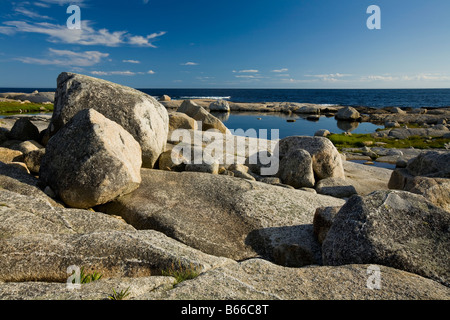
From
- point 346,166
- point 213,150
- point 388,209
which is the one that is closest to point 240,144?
point 213,150

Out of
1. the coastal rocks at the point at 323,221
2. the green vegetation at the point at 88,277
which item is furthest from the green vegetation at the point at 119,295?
the coastal rocks at the point at 323,221

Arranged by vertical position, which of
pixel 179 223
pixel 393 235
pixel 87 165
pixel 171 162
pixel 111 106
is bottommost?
pixel 179 223

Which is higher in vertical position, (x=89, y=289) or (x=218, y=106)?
(x=218, y=106)

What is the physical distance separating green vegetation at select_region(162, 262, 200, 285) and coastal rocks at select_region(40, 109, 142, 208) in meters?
3.97

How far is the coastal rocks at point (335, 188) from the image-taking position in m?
12.9

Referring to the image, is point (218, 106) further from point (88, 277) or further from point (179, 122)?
point (88, 277)

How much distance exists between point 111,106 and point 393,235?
9.42m

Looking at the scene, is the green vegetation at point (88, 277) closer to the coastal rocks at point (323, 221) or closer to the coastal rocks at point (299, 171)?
the coastal rocks at point (323, 221)

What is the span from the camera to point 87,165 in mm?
7812

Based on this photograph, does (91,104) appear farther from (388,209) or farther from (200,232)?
(388,209)

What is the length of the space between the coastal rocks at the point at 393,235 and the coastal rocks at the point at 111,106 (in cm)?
762

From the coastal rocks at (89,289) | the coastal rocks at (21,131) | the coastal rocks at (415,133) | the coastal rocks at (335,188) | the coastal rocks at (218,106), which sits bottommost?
the coastal rocks at (335,188)

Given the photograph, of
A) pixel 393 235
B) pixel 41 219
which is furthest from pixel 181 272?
pixel 393 235

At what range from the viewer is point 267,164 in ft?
50.2
